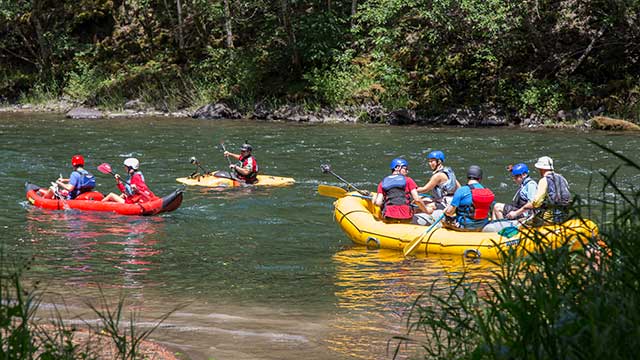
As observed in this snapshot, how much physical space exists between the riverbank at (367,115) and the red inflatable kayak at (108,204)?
13.9 m

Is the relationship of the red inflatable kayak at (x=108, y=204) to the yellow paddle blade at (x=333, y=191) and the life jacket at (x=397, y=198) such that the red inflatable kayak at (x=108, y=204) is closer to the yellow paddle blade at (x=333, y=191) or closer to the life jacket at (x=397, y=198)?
the yellow paddle blade at (x=333, y=191)

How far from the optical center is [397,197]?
11.2 metres

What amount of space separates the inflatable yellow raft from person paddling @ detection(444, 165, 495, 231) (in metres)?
6.53

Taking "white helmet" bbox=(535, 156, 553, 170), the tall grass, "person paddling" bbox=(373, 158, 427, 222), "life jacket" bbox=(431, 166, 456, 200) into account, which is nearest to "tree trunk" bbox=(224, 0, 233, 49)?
"life jacket" bbox=(431, 166, 456, 200)

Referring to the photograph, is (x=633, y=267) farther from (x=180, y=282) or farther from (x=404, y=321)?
(x=180, y=282)

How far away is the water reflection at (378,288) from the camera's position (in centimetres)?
692

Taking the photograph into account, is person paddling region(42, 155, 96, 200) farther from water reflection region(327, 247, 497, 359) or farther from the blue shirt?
the blue shirt

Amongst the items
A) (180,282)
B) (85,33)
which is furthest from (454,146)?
Answer: (85,33)

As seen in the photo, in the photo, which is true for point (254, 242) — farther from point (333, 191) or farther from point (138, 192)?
point (138, 192)

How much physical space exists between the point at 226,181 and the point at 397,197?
6.25 meters


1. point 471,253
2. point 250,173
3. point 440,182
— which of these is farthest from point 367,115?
point 471,253

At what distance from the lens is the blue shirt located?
1046 cm

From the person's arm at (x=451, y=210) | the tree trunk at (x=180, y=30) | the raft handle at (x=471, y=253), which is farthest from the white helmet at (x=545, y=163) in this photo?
Result: the tree trunk at (x=180, y=30)

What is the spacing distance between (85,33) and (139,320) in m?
33.6
